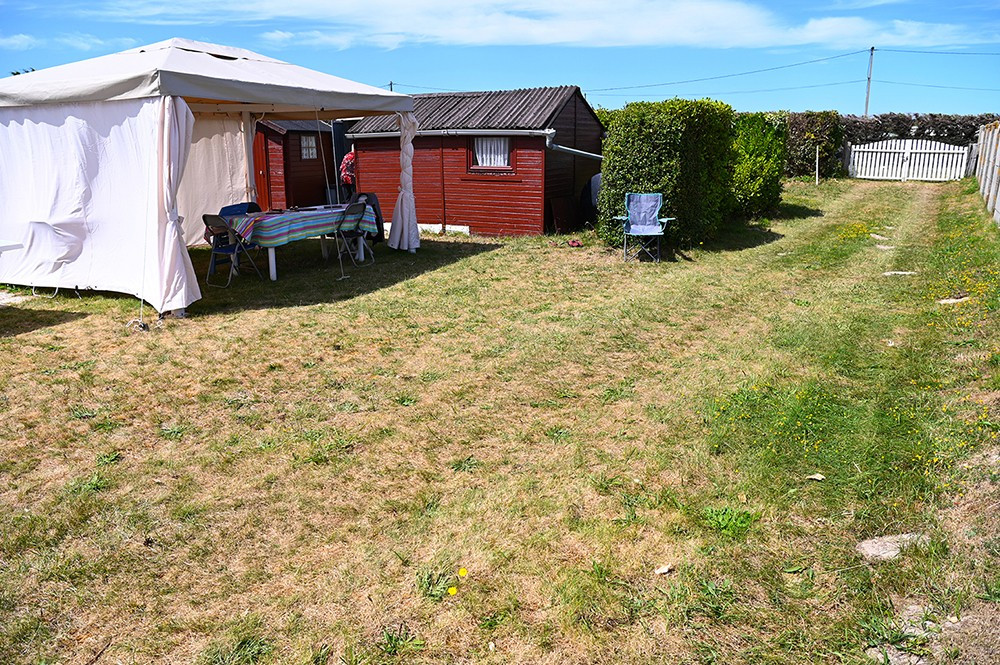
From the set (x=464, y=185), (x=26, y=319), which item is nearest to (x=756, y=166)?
(x=464, y=185)

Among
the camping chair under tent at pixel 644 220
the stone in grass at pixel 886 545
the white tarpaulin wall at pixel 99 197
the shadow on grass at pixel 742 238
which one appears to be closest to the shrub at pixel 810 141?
the shadow on grass at pixel 742 238

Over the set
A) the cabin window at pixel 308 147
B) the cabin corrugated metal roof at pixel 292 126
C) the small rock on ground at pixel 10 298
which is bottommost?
the small rock on ground at pixel 10 298

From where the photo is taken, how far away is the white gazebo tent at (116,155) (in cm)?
753

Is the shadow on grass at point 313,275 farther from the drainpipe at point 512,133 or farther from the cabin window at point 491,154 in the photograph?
the drainpipe at point 512,133

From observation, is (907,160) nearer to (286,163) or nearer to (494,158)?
(494,158)

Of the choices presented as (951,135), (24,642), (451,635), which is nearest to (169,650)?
(24,642)

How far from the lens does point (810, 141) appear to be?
2286 cm

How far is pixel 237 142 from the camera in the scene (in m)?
12.5

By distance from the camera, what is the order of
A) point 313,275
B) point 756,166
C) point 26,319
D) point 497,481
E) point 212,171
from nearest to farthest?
point 497,481 < point 26,319 < point 313,275 < point 212,171 < point 756,166

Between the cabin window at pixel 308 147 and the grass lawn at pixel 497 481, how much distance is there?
37.7ft

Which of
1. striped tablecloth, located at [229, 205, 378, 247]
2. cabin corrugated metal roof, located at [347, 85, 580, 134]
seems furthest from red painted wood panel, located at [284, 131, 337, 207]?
striped tablecloth, located at [229, 205, 378, 247]

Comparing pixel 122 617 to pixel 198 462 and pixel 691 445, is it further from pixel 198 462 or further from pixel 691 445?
pixel 691 445

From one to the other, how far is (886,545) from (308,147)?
17.8 meters

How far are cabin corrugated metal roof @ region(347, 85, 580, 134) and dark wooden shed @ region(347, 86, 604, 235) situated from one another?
Answer: 21 mm
